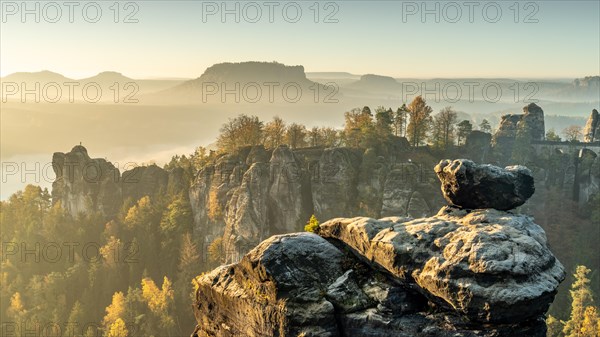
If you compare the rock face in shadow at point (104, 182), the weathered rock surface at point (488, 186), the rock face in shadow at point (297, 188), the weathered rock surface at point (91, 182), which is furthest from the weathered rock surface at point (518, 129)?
the weathered rock surface at point (91, 182)

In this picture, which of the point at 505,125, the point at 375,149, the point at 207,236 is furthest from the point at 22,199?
the point at 505,125

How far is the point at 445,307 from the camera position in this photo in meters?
17.3

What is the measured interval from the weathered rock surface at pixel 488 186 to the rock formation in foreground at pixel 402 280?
91 millimetres

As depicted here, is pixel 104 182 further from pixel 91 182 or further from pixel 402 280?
pixel 402 280

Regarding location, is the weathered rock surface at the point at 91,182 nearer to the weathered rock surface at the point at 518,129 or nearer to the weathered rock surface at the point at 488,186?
the weathered rock surface at the point at 518,129

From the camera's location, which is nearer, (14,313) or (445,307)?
(445,307)

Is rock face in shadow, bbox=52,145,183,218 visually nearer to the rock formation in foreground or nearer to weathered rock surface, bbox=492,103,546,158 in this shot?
weathered rock surface, bbox=492,103,546,158

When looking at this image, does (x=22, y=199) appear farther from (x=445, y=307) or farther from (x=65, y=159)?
(x=445, y=307)

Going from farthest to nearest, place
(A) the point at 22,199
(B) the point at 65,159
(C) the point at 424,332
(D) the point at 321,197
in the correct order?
(A) the point at 22,199, (B) the point at 65,159, (D) the point at 321,197, (C) the point at 424,332

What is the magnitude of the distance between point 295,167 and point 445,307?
61520 millimetres

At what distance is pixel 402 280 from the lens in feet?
60.0

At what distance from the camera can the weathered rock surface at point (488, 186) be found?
20547mm

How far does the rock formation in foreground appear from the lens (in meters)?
16.1

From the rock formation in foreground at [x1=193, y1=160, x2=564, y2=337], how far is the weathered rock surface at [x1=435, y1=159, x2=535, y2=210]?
91 millimetres
